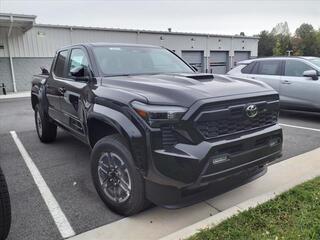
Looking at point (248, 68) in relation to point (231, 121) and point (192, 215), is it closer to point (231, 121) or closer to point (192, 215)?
point (231, 121)

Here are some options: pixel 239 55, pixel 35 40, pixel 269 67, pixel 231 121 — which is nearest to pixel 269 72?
pixel 269 67

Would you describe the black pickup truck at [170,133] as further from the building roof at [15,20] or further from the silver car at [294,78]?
the building roof at [15,20]

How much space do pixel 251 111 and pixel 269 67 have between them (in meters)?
6.24

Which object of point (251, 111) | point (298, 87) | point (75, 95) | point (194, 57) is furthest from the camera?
point (194, 57)

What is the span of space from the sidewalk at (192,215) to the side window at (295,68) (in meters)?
4.46

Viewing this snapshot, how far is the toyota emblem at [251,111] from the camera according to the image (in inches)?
123

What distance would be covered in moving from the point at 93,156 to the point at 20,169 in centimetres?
202

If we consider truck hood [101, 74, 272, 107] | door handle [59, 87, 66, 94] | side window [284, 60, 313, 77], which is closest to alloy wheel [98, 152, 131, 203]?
truck hood [101, 74, 272, 107]

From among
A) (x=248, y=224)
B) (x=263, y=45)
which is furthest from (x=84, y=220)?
(x=263, y=45)

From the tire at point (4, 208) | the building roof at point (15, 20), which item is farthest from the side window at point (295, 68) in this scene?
the building roof at point (15, 20)

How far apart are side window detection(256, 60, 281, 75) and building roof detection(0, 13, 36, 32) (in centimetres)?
1490

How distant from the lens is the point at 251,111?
3.14 meters

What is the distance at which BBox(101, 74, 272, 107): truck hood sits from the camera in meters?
2.88

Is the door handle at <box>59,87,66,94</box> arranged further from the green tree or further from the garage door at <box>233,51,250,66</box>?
the green tree
